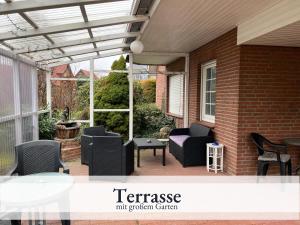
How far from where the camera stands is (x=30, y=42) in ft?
17.6

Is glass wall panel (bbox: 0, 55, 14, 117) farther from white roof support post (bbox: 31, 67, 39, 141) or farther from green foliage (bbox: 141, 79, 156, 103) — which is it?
green foliage (bbox: 141, 79, 156, 103)

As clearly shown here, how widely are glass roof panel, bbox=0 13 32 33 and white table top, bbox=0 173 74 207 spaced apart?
7.78 feet

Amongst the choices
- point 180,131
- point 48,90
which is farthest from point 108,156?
point 48,90

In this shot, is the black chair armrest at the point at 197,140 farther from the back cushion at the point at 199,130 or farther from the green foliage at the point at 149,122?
the green foliage at the point at 149,122

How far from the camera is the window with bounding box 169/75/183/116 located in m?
9.16

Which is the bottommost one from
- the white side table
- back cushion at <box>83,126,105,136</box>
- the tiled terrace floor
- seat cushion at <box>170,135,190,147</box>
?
the tiled terrace floor

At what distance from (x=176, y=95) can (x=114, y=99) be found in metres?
2.44

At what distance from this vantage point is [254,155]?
507 centimetres

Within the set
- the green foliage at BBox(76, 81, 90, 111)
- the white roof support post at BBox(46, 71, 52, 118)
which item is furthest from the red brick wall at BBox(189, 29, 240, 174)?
the green foliage at BBox(76, 81, 90, 111)

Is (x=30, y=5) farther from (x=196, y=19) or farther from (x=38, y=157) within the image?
(x=196, y=19)

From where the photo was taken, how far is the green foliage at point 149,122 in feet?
30.3

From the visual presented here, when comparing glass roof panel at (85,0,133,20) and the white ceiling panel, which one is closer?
the white ceiling panel

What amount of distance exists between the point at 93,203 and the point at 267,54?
13.4ft

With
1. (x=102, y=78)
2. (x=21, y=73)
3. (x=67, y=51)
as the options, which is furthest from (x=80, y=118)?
(x=21, y=73)
